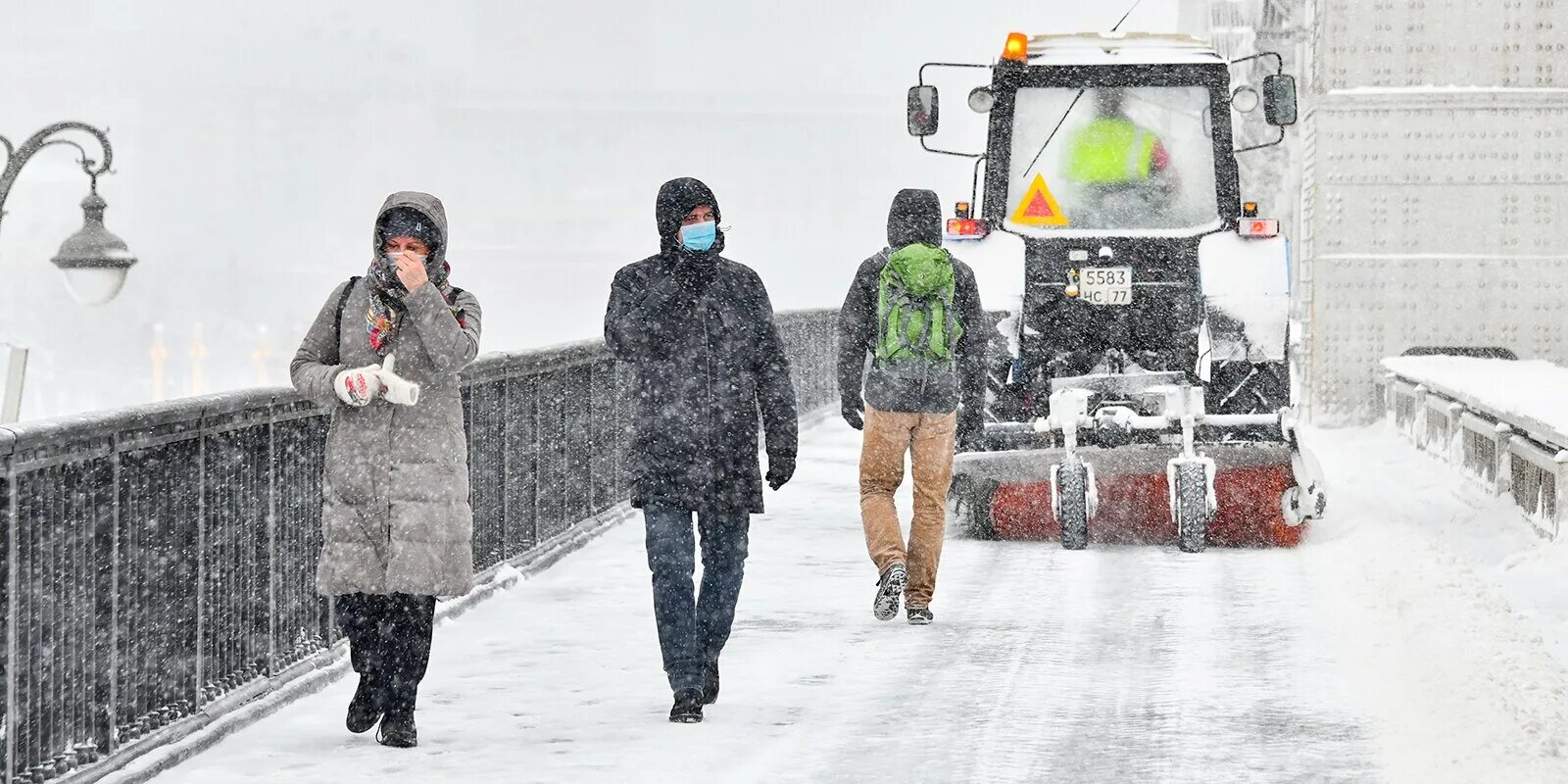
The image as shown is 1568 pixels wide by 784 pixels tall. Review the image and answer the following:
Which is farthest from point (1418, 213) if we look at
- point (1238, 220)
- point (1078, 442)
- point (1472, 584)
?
point (1472, 584)

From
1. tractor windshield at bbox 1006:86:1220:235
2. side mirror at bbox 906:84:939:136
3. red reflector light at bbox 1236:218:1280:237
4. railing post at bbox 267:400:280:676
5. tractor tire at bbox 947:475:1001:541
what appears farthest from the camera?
tractor windshield at bbox 1006:86:1220:235

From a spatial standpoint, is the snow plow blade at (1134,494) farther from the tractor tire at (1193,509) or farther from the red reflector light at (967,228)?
the red reflector light at (967,228)

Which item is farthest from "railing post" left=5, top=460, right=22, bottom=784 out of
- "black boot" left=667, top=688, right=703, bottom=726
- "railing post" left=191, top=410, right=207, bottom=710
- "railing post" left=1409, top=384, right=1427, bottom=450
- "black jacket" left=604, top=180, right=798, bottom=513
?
"railing post" left=1409, top=384, right=1427, bottom=450

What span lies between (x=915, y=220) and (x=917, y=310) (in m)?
0.39

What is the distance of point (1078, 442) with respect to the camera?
12578mm

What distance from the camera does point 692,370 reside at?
732 centimetres

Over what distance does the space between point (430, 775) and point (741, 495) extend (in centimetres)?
145

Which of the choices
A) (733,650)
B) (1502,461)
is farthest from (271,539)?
(1502,461)

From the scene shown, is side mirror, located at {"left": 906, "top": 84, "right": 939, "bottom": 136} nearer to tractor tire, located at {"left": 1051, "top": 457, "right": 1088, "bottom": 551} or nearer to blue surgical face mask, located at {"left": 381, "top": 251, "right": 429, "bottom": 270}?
tractor tire, located at {"left": 1051, "top": 457, "right": 1088, "bottom": 551}

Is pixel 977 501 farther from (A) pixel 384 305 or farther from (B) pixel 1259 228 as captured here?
(A) pixel 384 305

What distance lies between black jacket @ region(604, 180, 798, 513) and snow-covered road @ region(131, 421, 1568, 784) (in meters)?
0.81

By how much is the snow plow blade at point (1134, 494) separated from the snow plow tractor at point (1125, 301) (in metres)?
0.01

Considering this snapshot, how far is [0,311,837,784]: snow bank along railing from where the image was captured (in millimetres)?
5812

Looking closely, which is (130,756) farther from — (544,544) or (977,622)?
(544,544)
